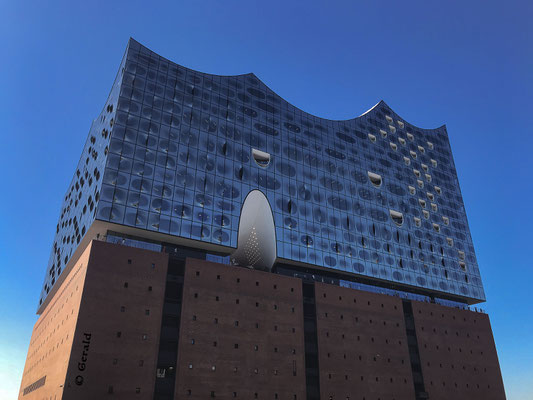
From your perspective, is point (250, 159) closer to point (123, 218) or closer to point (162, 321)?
point (123, 218)

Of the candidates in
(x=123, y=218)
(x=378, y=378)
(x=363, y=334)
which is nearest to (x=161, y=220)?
(x=123, y=218)

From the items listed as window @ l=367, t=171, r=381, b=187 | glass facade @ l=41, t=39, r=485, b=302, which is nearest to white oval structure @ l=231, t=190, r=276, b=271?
glass facade @ l=41, t=39, r=485, b=302

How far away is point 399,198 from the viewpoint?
50.9m

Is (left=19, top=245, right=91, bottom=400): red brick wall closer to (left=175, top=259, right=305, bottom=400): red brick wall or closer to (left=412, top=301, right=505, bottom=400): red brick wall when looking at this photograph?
(left=175, top=259, right=305, bottom=400): red brick wall

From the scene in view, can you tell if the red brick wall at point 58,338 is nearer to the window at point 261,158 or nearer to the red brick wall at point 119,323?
the red brick wall at point 119,323

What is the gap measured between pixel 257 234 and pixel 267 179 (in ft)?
17.1

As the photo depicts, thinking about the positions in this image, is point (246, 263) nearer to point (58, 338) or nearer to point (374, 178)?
point (58, 338)

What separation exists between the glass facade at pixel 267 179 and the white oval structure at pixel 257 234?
2.25 ft

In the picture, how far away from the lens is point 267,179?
136 ft

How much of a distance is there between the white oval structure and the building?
0.13 meters

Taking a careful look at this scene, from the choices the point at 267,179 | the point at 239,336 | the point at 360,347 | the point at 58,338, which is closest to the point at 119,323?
the point at 58,338

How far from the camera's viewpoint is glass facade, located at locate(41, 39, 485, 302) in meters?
35.8

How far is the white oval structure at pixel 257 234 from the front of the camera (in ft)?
128

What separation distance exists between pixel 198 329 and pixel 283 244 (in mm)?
11195
